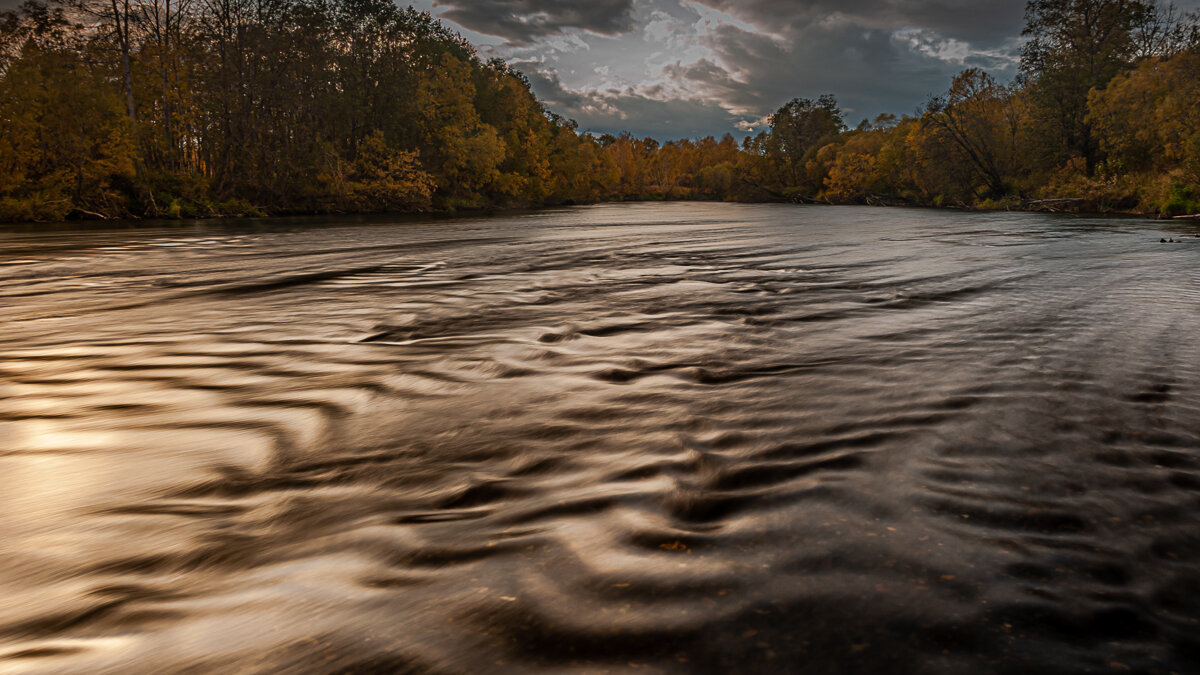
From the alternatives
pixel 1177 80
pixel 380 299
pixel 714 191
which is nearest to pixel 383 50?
pixel 380 299

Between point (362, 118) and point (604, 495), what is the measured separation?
51710 millimetres

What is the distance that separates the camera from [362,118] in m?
47.0

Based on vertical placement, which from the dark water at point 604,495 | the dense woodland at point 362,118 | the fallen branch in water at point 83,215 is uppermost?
the dense woodland at point 362,118

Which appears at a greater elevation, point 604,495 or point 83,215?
point 83,215

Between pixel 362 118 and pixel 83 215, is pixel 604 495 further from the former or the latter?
pixel 362 118

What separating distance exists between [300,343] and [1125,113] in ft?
163

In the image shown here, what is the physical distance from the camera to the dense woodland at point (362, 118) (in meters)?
28.8

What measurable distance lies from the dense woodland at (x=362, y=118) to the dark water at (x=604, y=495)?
3136cm

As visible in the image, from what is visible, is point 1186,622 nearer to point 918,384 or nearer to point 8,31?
point 918,384

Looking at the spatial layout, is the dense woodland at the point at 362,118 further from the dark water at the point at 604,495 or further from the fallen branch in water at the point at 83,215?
the dark water at the point at 604,495

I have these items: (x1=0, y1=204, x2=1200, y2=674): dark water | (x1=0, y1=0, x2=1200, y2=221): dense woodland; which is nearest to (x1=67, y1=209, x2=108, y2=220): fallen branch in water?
(x1=0, y1=0, x2=1200, y2=221): dense woodland

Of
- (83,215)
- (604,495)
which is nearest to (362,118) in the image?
(83,215)

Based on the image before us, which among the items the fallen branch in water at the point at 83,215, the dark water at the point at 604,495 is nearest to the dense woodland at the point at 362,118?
the fallen branch in water at the point at 83,215

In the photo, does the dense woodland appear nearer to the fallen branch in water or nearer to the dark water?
the fallen branch in water
